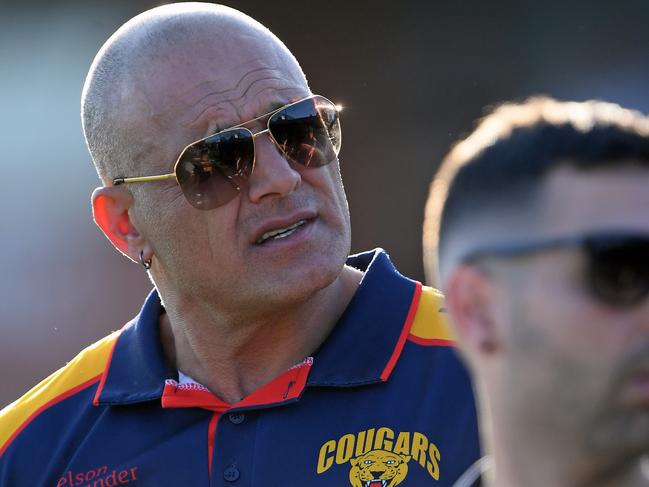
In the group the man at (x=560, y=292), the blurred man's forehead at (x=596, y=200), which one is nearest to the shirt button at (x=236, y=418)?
the man at (x=560, y=292)

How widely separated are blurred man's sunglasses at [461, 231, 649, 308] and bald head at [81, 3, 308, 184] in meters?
1.54

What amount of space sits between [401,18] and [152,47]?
4.22 m

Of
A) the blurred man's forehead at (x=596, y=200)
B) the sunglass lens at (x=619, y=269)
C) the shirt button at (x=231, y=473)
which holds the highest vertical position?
the blurred man's forehead at (x=596, y=200)

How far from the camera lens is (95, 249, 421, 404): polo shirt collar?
2.67 m

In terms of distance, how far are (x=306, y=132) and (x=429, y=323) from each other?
1.93 ft

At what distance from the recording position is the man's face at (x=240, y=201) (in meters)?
2.63

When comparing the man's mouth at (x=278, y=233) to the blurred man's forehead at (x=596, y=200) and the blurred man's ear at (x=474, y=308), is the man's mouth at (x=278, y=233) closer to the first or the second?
the blurred man's ear at (x=474, y=308)

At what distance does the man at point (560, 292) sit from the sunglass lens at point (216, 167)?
1299 millimetres

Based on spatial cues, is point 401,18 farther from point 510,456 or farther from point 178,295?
point 510,456

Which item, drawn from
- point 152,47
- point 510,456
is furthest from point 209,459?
point 510,456

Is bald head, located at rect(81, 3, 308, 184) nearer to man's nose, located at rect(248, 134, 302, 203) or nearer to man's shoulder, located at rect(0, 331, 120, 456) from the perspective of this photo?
man's nose, located at rect(248, 134, 302, 203)

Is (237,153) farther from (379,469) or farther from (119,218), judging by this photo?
(379,469)

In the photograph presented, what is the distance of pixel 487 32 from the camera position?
6637mm

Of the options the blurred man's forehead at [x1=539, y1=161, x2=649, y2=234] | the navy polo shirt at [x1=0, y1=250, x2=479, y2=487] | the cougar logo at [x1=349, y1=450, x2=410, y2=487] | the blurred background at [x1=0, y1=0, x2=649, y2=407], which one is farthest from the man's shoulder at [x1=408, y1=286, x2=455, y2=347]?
the blurred background at [x1=0, y1=0, x2=649, y2=407]
